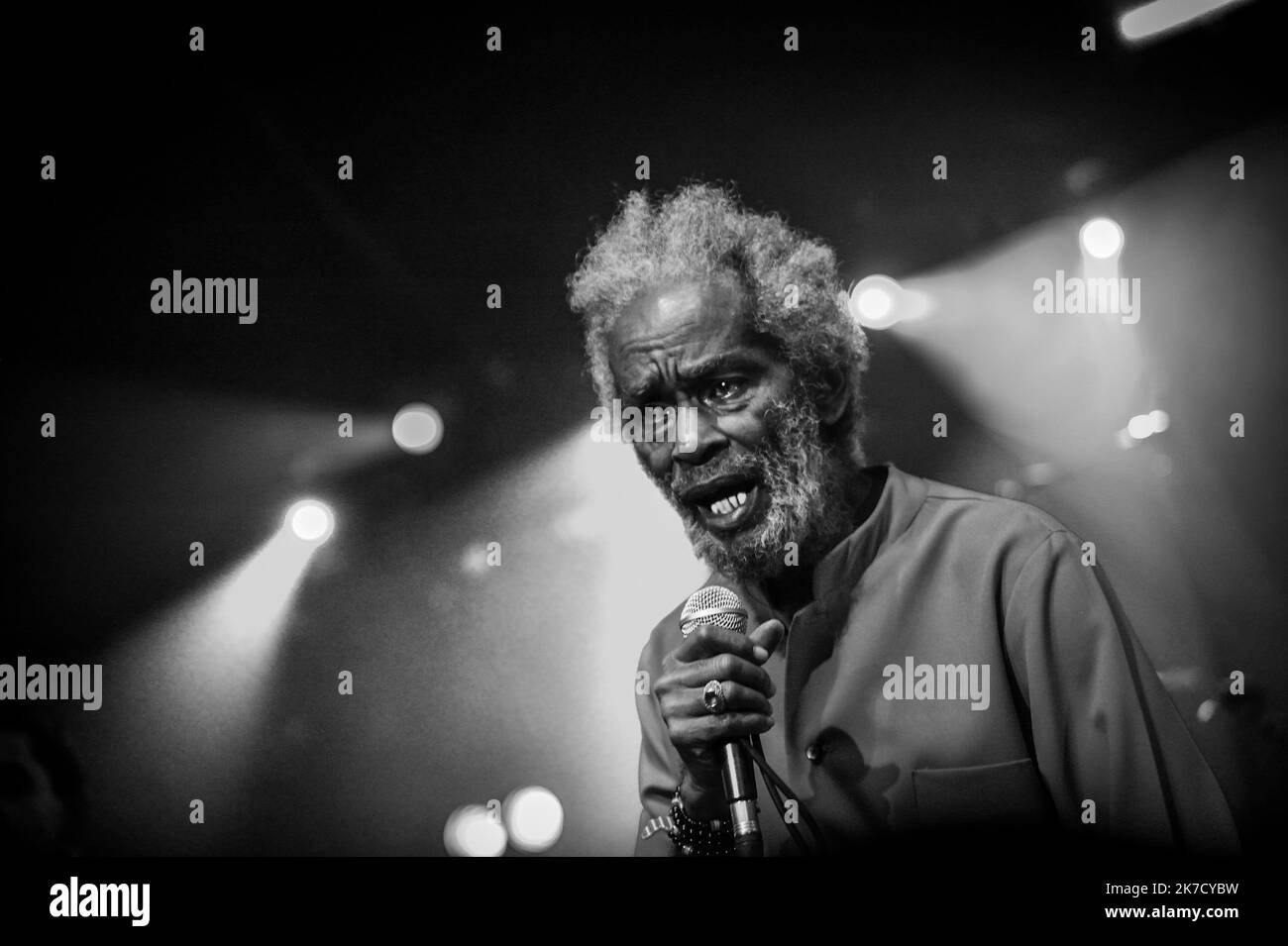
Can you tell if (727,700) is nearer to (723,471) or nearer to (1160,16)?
(723,471)

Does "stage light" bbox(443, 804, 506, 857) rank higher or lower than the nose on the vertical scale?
lower

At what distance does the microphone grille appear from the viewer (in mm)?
2223

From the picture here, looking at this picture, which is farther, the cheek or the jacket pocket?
the cheek

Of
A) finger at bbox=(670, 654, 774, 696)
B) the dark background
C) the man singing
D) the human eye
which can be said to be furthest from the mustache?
finger at bbox=(670, 654, 774, 696)

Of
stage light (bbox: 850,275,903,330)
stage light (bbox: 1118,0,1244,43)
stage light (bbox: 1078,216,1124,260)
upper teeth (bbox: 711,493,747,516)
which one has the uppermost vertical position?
stage light (bbox: 1118,0,1244,43)

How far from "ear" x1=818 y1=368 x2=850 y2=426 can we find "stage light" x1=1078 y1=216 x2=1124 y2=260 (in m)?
0.65

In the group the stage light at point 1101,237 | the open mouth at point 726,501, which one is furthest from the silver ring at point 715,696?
the stage light at point 1101,237

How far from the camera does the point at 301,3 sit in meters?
2.91

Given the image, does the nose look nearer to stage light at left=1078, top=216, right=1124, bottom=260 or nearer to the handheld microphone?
the handheld microphone

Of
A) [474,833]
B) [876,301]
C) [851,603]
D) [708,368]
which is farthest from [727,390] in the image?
[474,833]

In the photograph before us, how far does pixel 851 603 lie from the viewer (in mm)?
2623

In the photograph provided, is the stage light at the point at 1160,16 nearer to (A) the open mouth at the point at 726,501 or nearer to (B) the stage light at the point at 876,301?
(B) the stage light at the point at 876,301

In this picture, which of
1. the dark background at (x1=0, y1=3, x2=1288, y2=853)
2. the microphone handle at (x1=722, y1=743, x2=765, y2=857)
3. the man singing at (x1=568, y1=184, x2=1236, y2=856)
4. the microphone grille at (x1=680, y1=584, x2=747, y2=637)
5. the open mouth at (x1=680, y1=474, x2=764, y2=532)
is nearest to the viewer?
the microphone handle at (x1=722, y1=743, x2=765, y2=857)

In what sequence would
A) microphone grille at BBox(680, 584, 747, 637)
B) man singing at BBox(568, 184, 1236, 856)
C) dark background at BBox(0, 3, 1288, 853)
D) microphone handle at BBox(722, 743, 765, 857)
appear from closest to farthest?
microphone handle at BBox(722, 743, 765, 857), microphone grille at BBox(680, 584, 747, 637), man singing at BBox(568, 184, 1236, 856), dark background at BBox(0, 3, 1288, 853)
